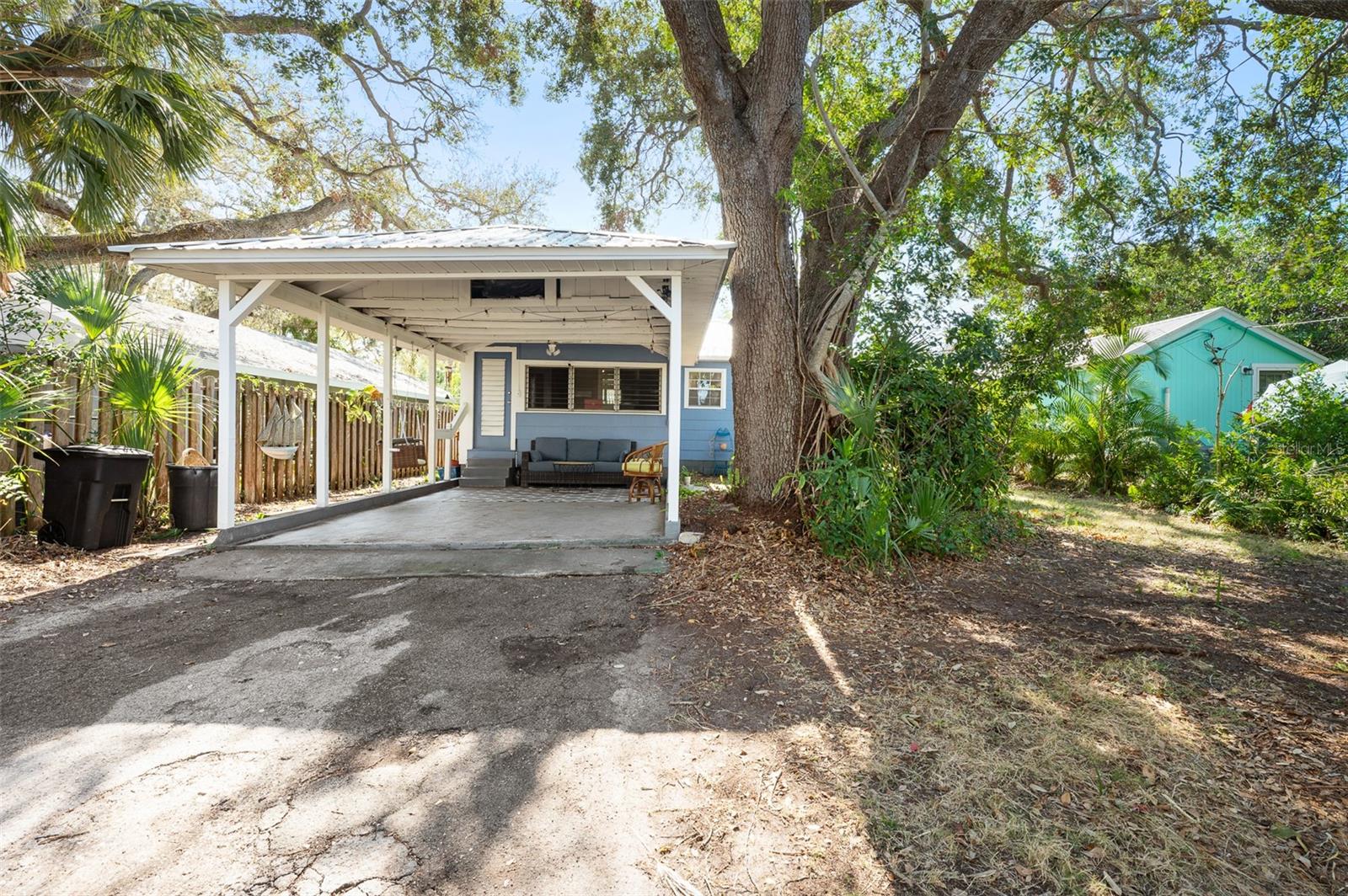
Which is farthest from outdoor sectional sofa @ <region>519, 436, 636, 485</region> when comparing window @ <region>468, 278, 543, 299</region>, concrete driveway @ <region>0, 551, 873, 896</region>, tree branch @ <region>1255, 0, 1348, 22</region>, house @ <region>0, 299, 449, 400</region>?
tree branch @ <region>1255, 0, 1348, 22</region>

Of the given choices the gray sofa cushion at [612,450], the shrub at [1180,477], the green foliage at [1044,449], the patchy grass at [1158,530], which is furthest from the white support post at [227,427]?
the shrub at [1180,477]

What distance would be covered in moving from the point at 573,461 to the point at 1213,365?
15.3 meters

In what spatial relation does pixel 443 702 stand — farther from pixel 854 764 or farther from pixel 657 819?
pixel 854 764

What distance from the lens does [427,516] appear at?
25.7ft

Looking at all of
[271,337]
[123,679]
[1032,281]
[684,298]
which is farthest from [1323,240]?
[271,337]

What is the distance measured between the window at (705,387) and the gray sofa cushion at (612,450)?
207 centimetres

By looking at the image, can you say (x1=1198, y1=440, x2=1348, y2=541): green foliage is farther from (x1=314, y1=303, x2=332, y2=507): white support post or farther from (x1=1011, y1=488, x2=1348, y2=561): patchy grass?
(x1=314, y1=303, x2=332, y2=507): white support post

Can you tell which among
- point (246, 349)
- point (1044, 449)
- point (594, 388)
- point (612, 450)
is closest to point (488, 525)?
point (612, 450)

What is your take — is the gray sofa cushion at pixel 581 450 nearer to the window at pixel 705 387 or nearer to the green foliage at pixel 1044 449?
the window at pixel 705 387

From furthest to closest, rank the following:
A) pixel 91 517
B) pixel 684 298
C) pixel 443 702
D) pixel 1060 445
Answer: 1. pixel 1060 445
2. pixel 684 298
3. pixel 91 517
4. pixel 443 702

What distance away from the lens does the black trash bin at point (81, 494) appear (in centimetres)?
546

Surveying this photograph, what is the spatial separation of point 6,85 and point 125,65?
177cm

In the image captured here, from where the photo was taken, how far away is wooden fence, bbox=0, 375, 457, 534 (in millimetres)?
5941

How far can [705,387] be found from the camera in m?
13.5
